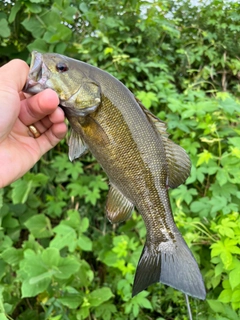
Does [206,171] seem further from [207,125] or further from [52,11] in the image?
[52,11]

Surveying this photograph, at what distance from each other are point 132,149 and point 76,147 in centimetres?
→ 20

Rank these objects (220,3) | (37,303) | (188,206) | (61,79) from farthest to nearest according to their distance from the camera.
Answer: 1. (220,3)
2. (37,303)
3. (188,206)
4. (61,79)

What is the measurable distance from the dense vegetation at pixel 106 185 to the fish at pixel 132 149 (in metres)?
0.39

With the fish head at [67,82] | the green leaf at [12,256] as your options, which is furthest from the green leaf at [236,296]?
the green leaf at [12,256]

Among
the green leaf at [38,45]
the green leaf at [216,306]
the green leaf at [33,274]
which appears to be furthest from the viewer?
the green leaf at [38,45]

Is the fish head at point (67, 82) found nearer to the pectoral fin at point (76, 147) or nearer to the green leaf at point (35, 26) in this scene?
the pectoral fin at point (76, 147)

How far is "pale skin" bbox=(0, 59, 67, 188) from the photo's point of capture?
3.69 ft

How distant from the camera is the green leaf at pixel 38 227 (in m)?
2.01

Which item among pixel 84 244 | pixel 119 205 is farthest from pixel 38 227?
pixel 119 205

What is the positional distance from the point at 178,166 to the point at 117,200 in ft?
0.76

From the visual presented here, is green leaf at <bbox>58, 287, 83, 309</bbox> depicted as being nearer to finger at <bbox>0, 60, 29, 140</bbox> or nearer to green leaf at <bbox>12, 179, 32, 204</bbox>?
green leaf at <bbox>12, 179, 32, 204</bbox>

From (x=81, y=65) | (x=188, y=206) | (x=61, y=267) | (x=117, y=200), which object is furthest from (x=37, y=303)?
(x=81, y=65)

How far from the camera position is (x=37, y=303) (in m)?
2.05

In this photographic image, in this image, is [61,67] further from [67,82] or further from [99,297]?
[99,297]
